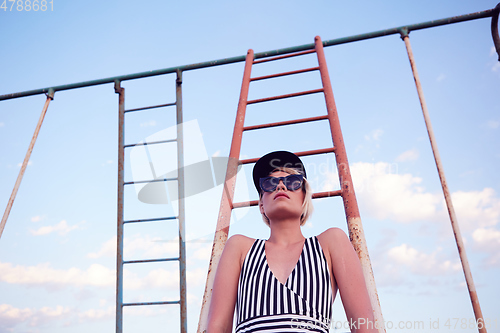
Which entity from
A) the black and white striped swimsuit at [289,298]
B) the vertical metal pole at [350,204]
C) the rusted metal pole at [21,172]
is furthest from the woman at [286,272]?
the rusted metal pole at [21,172]

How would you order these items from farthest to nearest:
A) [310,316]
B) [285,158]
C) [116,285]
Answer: [116,285] < [285,158] < [310,316]

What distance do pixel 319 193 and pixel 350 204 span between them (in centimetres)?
19

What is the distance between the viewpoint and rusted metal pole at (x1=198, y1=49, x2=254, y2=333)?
6.86 feet

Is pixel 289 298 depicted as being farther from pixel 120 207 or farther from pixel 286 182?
pixel 120 207

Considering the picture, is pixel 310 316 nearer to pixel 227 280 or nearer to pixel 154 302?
pixel 227 280

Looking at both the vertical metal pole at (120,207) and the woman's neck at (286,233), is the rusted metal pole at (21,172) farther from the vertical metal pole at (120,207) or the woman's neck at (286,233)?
the woman's neck at (286,233)

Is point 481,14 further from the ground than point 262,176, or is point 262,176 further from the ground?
point 481,14

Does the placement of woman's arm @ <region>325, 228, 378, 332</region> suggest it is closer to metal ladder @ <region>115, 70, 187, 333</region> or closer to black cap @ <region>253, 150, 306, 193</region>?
black cap @ <region>253, 150, 306, 193</region>

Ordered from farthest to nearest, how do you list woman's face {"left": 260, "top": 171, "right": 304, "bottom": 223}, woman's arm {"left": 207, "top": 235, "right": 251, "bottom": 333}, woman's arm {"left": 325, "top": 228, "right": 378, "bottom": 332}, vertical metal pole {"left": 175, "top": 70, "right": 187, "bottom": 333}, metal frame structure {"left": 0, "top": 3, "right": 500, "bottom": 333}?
1. vertical metal pole {"left": 175, "top": 70, "right": 187, "bottom": 333}
2. metal frame structure {"left": 0, "top": 3, "right": 500, "bottom": 333}
3. woman's face {"left": 260, "top": 171, "right": 304, "bottom": 223}
4. woman's arm {"left": 207, "top": 235, "right": 251, "bottom": 333}
5. woman's arm {"left": 325, "top": 228, "right": 378, "bottom": 332}

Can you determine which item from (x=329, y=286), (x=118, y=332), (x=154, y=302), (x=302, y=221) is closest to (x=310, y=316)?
(x=329, y=286)

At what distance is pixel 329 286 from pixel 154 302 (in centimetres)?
203

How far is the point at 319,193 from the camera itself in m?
2.32

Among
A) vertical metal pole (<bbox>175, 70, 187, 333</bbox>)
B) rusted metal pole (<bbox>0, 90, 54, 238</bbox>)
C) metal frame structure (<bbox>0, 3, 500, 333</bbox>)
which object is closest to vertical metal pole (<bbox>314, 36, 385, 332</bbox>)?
metal frame structure (<bbox>0, 3, 500, 333</bbox>)

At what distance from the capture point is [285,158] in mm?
2158
